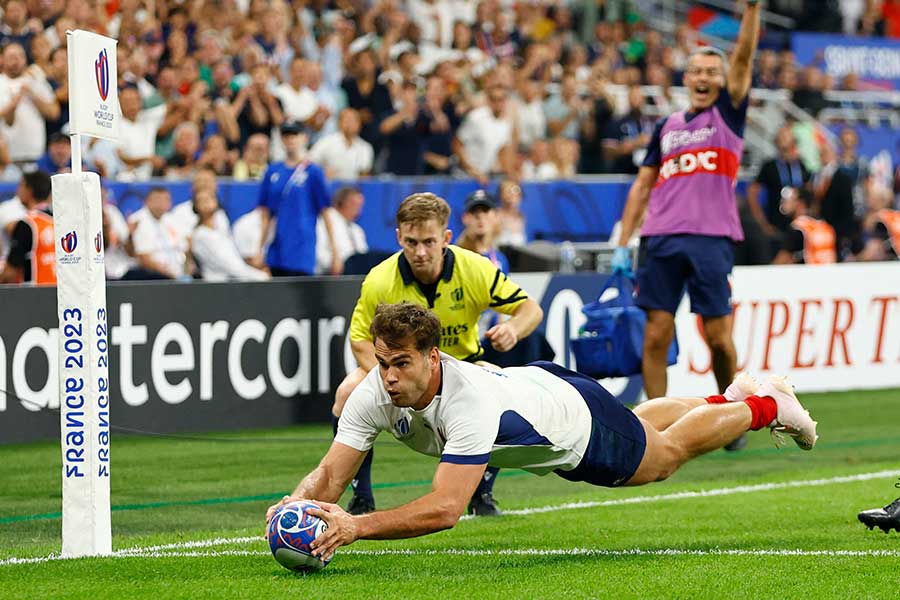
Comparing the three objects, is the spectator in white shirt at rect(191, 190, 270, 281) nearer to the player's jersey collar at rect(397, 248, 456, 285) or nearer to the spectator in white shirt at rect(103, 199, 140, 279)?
the spectator in white shirt at rect(103, 199, 140, 279)

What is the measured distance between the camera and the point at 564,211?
68.4ft

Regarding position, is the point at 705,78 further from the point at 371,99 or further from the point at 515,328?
the point at 371,99

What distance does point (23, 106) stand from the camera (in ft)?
52.8

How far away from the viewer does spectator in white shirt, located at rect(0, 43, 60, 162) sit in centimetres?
1594

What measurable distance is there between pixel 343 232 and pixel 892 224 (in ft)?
34.9

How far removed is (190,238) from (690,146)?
634 centimetres

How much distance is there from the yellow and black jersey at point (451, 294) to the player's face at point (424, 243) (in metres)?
0.17

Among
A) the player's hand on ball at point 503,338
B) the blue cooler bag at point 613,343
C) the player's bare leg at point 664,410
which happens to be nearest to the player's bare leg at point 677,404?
the player's bare leg at point 664,410

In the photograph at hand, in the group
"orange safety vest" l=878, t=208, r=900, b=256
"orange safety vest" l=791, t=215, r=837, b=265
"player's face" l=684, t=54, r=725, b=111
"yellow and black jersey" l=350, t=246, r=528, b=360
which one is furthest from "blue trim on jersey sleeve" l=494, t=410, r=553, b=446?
"orange safety vest" l=878, t=208, r=900, b=256

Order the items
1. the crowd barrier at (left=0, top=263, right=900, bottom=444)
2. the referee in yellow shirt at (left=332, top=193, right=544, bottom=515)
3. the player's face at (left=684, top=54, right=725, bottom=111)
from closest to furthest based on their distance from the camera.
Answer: the referee in yellow shirt at (left=332, top=193, right=544, bottom=515) → the player's face at (left=684, top=54, right=725, bottom=111) → the crowd barrier at (left=0, top=263, right=900, bottom=444)

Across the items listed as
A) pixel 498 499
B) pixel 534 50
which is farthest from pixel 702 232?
pixel 534 50

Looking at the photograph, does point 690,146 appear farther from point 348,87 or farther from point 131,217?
point 348,87

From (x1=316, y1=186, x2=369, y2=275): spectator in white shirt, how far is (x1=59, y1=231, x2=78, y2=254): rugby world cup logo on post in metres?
9.59

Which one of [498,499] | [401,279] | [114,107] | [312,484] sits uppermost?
[114,107]
